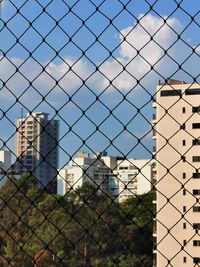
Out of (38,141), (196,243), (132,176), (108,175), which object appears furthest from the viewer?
(196,243)

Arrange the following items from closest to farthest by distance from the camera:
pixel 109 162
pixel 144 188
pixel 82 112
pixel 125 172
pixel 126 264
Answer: pixel 82 112, pixel 126 264, pixel 109 162, pixel 125 172, pixel 144 188

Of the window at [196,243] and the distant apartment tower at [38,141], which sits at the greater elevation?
the window at [196,243]

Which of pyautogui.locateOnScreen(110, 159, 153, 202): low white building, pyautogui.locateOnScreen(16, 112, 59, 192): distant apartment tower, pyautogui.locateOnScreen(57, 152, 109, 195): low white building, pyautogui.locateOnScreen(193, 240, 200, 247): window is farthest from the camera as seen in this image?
pyautogui.locateOnScreen(193, 240, 200, 247): window

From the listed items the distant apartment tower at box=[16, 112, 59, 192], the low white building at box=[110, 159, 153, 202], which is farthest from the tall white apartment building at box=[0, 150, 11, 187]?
the low white building at box=[110, 159, 153, 202]

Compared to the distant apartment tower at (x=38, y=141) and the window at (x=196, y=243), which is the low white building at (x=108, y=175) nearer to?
the distant apartment tower at (x=38, y=141)

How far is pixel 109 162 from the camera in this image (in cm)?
1859

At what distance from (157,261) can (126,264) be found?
2956 mm

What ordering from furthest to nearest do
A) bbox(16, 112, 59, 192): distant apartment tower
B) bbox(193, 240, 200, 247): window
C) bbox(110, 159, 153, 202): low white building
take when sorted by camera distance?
1. bbox(193, 240, 200, 247): window
2. bbox(110, 159, 153, 202): low white building
3. bbox(16, 112, 59, 192): distant apartment tower

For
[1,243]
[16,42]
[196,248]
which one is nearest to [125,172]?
[196,248]

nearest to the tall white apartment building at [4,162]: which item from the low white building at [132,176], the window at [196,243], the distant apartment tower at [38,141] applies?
the distant apartment tower at [38,141]

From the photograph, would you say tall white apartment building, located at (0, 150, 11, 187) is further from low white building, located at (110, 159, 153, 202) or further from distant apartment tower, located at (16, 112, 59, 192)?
low white building, located at (110, 159, 153, 202)

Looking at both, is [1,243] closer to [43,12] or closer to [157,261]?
[157,261]

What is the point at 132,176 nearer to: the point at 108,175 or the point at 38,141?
the point at 38,141

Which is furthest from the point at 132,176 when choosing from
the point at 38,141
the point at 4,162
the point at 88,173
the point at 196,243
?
the point at 38,141
